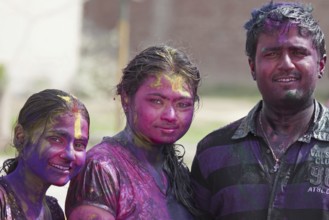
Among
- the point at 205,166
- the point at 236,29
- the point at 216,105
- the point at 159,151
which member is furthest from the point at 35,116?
the point at 236,29

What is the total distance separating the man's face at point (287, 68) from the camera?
10.3 feet

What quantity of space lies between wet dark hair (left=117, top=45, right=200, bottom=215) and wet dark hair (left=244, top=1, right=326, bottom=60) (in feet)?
0.96

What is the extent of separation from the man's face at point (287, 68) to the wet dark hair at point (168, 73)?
0.96 feet

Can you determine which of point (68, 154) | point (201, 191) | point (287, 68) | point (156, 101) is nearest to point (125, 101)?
point (156, 101)

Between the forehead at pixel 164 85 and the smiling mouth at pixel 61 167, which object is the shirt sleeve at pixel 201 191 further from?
the smiling mouth at pixel 61 167

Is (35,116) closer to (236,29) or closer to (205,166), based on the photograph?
(205,166)

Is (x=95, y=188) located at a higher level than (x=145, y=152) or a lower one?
lower

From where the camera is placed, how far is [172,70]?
124 inches

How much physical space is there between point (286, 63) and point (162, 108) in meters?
0.54

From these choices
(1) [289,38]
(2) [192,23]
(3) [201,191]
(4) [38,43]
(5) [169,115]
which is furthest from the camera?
(2) [192,23]

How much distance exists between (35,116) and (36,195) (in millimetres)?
304

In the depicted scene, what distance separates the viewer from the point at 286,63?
3129 mm

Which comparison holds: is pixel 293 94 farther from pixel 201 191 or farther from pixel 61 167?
pixel 61 167

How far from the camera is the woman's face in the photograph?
3.08m
